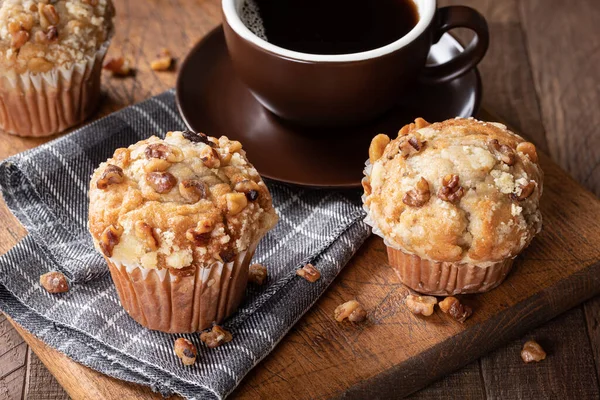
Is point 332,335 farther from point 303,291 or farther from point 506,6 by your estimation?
point 506,6

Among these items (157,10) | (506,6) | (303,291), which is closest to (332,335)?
(303,291)

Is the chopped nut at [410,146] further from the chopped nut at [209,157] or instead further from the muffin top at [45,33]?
the muffin top at [45,33]

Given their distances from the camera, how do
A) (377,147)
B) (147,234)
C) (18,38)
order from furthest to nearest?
(18,38) < (377,147) < (147,234)

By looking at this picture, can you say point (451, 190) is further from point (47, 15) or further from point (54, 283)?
point (47, 15)

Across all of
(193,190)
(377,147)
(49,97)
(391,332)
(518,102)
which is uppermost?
(193,190)

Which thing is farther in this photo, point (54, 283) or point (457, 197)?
point (54, 283)

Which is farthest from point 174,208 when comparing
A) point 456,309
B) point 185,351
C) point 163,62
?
point 163,62

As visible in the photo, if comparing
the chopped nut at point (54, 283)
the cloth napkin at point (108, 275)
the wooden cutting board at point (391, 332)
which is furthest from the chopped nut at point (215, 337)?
the chopped nut at point (54, 283)
